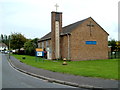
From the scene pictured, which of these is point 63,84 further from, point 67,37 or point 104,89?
point 67,37

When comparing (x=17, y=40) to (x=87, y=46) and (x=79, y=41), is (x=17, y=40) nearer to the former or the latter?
(x=79, y=41)

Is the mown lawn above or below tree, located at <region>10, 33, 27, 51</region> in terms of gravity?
below

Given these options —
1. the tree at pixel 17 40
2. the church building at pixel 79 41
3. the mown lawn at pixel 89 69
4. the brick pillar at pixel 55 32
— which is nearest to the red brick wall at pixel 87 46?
the church building at pixel 79 41

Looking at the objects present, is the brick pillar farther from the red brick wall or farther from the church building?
the red brick wall

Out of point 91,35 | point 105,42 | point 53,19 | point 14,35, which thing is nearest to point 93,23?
point 91,35

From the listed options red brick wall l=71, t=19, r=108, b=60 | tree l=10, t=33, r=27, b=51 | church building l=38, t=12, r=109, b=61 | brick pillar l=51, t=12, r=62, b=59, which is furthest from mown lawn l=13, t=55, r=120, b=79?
tree l=10, t=33, r=27, b=51

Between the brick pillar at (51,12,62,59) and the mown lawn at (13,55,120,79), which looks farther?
the brick pillar at (51,12,62,59)

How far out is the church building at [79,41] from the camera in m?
30.6

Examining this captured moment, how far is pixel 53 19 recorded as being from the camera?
33.1 metres

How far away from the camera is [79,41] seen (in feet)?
102

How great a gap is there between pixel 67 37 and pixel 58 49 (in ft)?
11.0

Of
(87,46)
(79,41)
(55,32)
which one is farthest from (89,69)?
(55,32)

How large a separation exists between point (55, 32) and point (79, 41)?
15.9 feet

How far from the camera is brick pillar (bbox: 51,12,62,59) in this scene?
3291 cm
